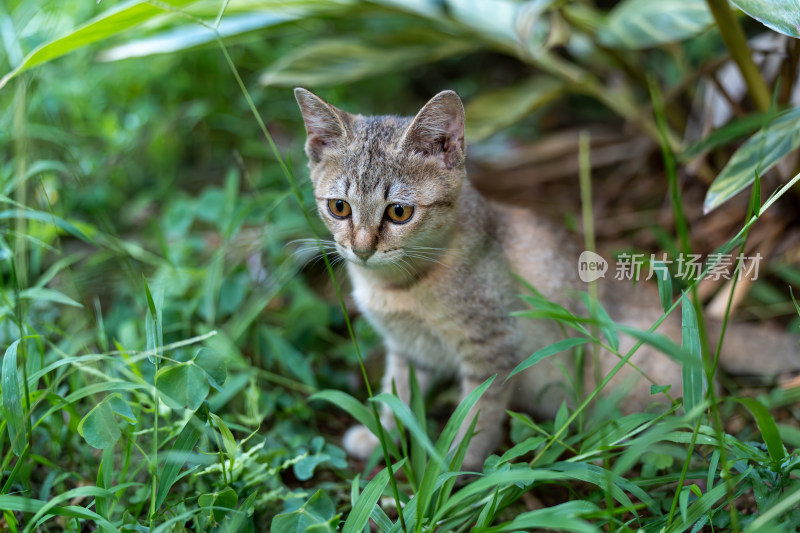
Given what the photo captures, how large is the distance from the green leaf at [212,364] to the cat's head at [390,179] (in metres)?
0.59

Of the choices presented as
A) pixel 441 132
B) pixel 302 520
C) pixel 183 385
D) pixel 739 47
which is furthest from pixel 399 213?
pixel 739 47

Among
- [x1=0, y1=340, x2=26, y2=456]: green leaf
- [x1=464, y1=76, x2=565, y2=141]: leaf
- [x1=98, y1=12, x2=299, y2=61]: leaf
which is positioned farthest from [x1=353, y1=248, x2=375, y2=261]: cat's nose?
[x1=98, y1=12, x2=299, y2=61]: leaf

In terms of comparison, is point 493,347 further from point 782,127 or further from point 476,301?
point 782,127

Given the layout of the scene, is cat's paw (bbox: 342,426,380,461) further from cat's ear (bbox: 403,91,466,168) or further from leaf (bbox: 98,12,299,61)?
leaf (bbox: 98,12,299,61)

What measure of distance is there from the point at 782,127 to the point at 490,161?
1996 millimetres

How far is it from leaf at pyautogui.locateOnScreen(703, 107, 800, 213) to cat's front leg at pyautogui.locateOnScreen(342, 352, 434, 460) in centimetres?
139

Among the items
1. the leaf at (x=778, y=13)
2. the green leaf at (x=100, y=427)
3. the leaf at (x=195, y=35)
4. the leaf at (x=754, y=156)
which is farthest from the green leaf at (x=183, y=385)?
the leaf at (x=778, y=13)

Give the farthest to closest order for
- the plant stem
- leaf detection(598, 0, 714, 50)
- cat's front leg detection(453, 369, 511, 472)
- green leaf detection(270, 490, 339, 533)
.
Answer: leaf detection(598, 0, 714, 50) → the plant stem → cat's front leg detection(453, 369, 511, 472) → green leaf detection(270, 490, 339, 533)

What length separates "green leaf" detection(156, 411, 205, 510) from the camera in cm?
183

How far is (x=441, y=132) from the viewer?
230 cm

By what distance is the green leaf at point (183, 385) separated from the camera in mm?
1857

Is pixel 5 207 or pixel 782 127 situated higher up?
pixel 782 127

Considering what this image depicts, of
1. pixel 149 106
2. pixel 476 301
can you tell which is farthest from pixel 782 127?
pixel 149 106

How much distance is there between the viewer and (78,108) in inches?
156
